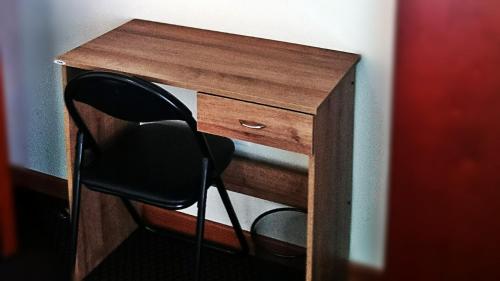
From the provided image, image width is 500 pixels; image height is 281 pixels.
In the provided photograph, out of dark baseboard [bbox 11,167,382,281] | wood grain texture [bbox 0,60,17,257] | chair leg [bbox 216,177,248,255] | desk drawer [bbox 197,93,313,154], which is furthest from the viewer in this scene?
dark baseboard [bbox 11,167,382,281]

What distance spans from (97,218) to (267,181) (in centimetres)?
55

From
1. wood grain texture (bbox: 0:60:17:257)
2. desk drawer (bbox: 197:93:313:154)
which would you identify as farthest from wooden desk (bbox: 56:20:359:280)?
wood grain texture (bbox: 0:60:17:257)

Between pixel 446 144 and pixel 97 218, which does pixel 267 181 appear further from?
pixel 446 144

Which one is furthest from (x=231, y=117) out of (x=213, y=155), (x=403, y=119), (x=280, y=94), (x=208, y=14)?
(x=403, y=119)

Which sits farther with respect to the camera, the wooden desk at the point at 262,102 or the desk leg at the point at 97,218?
the desk leg at the point at 97,218

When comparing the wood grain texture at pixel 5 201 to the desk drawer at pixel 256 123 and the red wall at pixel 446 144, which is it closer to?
the red wall at pixel 446 144

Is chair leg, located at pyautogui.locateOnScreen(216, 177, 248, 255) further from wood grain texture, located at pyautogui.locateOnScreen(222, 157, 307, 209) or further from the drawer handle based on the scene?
the drawer handle

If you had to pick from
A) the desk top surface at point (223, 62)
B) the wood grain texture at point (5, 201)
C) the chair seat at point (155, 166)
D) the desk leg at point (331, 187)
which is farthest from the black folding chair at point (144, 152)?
the wood grain texture at point (5, 201)

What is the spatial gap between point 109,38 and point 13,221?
5.11 ft

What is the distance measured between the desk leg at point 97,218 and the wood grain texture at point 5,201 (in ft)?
4.79

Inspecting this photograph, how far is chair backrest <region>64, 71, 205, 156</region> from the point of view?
1.60 m

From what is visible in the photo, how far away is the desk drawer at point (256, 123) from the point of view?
1.59m

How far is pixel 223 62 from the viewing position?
1.83m

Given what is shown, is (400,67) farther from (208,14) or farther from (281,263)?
(281,263)
